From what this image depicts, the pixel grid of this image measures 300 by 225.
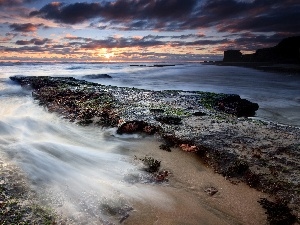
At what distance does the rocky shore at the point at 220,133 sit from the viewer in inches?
229

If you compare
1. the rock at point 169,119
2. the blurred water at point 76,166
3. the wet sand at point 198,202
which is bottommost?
the wet sand at point 198,202

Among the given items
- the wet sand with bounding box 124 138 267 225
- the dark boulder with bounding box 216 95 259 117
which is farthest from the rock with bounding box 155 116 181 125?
the dark boulder with bounding box 216 95 259 117

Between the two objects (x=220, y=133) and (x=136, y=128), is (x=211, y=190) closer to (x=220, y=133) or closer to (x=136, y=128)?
(x=220, y=133)

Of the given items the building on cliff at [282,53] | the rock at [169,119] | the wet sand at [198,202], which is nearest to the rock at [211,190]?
the wet sand at [198,202]

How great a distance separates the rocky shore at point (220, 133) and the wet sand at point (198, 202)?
0.26 m

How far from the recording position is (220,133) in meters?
8.62

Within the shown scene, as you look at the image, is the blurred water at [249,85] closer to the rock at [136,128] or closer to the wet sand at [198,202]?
the rock at [136,128]

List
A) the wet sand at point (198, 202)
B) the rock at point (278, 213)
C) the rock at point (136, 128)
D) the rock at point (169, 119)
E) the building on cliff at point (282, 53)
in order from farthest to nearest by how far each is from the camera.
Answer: the building on cliff at point (282, 53), the rock at point (169, 119), the rock at point (136, 128), the wet sand at point (198, 202), the rock at point (278, 213)

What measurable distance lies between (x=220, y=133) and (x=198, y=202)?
3641mm

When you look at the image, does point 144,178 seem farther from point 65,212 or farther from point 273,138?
point 273,138

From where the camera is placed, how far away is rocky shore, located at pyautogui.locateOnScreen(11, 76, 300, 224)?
19.1ft

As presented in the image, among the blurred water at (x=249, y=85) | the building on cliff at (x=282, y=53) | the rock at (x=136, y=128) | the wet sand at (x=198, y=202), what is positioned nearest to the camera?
the wet sand at (x=198, y=202)

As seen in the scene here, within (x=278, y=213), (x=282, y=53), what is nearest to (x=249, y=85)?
(x=278, y=213)

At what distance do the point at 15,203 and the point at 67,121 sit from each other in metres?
6.91
